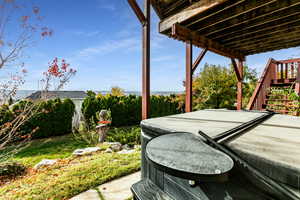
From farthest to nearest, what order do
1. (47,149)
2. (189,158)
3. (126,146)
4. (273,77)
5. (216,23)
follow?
(273,77), (126,146), (47,149), (216,23), (189,158)

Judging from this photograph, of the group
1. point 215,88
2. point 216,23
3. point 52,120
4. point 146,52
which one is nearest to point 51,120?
point 52,120

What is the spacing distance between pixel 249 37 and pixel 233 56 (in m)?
1.04

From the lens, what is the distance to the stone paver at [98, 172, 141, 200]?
1885 mm

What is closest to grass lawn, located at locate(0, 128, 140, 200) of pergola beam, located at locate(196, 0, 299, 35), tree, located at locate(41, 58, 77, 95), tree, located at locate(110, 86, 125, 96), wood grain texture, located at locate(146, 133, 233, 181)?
tree, located at locate(41, 58, 77, 95)

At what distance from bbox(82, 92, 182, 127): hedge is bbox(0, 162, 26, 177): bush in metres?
2.96

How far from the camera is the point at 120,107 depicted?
6996mm

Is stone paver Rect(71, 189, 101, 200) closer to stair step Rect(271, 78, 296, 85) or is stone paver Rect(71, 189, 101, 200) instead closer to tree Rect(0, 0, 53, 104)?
tree Rect(0, 0, 53, 104)

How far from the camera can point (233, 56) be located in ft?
14.6

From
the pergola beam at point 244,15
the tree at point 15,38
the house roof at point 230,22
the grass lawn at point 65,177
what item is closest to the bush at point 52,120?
the grass lawn at point 65,177

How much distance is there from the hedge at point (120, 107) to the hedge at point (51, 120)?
25.0 inches

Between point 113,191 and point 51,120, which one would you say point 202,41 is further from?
point 51,120

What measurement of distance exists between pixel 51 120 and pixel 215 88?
7.18 meters

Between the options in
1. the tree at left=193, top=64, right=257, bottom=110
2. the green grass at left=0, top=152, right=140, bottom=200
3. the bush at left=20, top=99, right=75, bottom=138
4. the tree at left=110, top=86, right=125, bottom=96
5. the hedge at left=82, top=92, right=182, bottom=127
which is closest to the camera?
the green grass at left=0, top=152, right=140, bottom=200

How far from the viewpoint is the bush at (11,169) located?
2.83 m
